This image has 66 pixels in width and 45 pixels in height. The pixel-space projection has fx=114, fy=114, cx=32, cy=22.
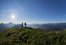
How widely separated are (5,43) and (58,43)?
373cm

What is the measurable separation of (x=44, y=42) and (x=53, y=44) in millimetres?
687

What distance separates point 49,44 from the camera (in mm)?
8148

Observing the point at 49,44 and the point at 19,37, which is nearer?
the point at 49,44

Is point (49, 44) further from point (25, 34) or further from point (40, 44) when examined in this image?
point (25, 34)

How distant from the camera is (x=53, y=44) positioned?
7.87 m

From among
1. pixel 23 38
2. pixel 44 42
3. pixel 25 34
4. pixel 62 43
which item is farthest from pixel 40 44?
pixel 25 34

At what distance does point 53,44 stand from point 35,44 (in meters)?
1.27

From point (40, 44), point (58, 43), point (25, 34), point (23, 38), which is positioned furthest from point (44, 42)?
point (25, 34)

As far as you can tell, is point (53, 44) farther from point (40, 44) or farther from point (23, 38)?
point (23, 38)

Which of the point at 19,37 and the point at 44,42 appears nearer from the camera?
the point at 44,42

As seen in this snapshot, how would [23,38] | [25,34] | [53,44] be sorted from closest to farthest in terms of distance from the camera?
[53,44], [23,38], [25,34]

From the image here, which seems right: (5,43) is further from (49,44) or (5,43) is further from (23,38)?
(23,38)

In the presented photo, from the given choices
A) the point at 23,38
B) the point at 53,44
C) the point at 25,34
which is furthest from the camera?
the point at 25,34

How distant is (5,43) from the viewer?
812cm
